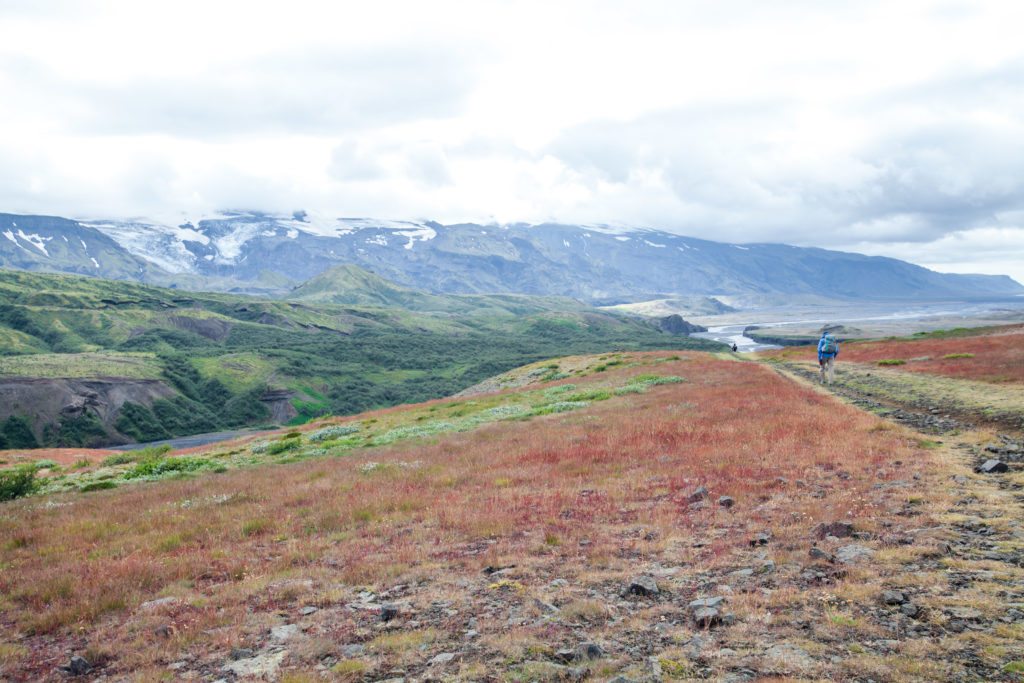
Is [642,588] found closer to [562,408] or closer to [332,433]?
[562,408]

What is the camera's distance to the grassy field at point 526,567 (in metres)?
7.95

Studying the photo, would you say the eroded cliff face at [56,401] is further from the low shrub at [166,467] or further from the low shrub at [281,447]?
the low shrub at [166,467]

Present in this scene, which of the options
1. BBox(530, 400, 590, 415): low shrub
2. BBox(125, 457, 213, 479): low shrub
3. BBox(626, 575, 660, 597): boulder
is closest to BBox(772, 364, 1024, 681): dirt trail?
BBox(626, 575, 660, 597): boulder

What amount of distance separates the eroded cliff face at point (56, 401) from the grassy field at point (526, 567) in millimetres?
191803

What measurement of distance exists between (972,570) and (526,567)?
7327mm

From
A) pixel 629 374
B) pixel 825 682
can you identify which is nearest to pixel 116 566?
pixel 825 682

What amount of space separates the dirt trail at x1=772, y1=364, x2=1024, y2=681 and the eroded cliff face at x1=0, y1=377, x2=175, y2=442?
214m

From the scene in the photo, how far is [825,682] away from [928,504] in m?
7.97

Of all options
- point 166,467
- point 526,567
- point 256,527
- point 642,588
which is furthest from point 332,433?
point 642,588

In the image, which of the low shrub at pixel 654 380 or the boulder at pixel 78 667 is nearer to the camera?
the boulder at pixel 78 667

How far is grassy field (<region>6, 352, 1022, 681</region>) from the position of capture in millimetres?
7953

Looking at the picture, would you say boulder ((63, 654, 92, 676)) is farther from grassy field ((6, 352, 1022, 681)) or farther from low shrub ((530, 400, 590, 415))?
low shrub ((530, 400, 590, 415))

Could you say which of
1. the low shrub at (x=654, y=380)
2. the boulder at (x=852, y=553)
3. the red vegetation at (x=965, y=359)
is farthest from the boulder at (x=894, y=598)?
the low shrub at (x=654, y=380)

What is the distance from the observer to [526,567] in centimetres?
1160
